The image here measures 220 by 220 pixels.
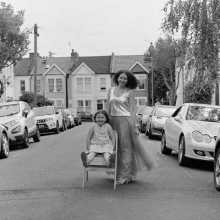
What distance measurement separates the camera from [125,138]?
331 inches

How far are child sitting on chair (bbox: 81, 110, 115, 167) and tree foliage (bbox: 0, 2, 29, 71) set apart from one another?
23.7 meters

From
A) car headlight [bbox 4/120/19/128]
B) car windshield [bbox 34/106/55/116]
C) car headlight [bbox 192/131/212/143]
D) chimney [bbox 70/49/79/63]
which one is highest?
chimney [bbox 70/49/79/63]

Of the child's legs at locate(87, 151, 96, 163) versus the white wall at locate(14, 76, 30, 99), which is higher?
the white wall at locate(14, 76, 30, 99)

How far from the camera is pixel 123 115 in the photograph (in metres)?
8.38

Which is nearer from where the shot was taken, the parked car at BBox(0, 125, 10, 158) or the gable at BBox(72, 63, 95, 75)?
the parked car at BBox(0, 125, 10, 158)

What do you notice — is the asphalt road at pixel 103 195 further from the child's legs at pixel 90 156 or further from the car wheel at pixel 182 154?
the child's legs at pixel 90 156

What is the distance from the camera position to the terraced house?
229 ft

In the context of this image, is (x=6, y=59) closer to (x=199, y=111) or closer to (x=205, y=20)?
(x=205, y=20)

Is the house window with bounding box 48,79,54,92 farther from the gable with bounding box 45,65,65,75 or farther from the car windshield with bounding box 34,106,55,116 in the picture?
the car windshield with bounding box 34,106,55,116

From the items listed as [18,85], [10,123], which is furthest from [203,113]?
[18,85]

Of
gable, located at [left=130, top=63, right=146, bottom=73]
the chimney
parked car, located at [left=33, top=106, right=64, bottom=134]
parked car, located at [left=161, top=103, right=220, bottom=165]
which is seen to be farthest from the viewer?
the chimney

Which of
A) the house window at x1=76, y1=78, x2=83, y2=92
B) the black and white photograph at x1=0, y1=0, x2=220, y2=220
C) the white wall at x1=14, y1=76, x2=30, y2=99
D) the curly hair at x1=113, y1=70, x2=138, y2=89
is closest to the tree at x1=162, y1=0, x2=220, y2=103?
the black and white photograph at x1=0, y1=0, x2=220, y2=220

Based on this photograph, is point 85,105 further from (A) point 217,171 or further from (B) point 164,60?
(A) point 217,171

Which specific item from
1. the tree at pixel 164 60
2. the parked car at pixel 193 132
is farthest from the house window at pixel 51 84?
the parked car at pixel 193 132
